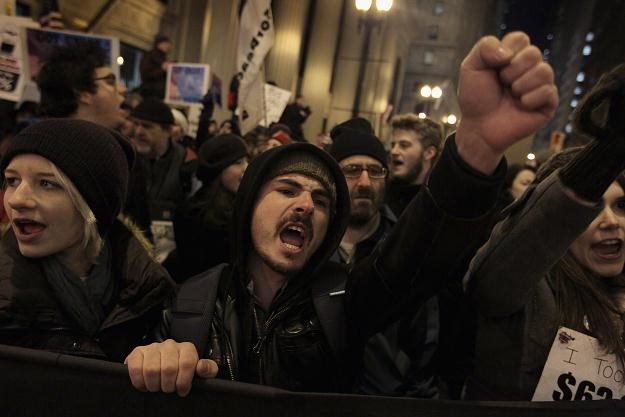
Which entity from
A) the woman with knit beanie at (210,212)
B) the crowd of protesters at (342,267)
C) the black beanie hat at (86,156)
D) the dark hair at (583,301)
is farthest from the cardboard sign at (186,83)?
the dark hair at (583,301)

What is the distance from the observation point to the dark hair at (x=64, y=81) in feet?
8.93

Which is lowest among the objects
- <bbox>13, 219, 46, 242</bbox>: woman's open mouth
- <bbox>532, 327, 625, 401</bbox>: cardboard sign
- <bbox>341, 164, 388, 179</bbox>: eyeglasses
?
<bbox>532, 327, 625, 401</bbox>: cardboard sign

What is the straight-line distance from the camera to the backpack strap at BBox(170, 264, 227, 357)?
142cm

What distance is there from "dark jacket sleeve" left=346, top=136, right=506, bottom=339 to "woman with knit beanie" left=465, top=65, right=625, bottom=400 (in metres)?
0.19

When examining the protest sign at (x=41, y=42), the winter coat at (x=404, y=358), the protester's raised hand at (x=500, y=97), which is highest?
the protest sign at (x=41, y=42)

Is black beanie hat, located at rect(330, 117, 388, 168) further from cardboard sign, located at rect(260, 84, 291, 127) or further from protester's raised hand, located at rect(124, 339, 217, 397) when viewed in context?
cardboard sign, located at rect(260, 84, 291, 127)

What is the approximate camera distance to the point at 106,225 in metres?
1.71

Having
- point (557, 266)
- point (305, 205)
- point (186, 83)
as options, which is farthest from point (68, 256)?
point (186, 83)

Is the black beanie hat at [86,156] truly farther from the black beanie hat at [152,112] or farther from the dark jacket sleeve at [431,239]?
the black beanie hat at [152,112]

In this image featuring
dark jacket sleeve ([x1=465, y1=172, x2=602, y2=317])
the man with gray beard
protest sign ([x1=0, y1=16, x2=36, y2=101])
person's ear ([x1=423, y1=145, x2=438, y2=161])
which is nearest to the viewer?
dark jacket sleeve ([x1=465, y1=172, x2=602, y2=317])

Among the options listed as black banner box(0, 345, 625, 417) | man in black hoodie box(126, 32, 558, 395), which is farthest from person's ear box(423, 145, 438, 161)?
black banner box(0, 345, 625, 417)

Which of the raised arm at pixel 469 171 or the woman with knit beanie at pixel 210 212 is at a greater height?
the raised arm at pixel 469 171

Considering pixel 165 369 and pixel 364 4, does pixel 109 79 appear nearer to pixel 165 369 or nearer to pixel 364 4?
pixel 165 369

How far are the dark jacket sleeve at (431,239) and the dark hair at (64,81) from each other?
2.20 m
